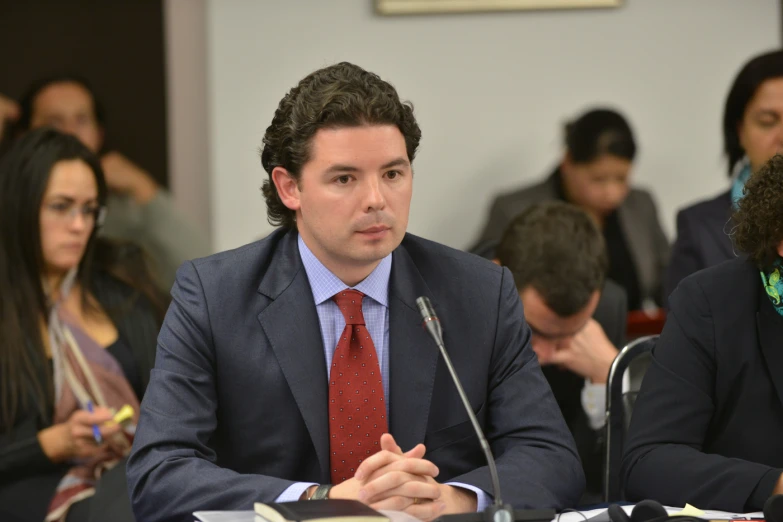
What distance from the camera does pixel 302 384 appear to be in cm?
197

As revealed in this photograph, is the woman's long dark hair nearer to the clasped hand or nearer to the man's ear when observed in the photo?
the man's ear

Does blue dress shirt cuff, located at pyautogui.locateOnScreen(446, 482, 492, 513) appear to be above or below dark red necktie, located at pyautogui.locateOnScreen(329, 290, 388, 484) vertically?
below

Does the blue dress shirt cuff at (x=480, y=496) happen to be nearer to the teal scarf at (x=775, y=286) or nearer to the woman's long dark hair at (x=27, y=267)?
the teal scarf at (x=775, y=286)

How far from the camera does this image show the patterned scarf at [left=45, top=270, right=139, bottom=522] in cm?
285

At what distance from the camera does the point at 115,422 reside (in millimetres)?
2867

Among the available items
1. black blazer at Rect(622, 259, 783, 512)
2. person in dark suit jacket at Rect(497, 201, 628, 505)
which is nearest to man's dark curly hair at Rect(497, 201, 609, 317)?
person in dark suit jacket at Rect(497, 201, 628, 505)

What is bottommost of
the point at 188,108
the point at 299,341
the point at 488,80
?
the point at 299,341

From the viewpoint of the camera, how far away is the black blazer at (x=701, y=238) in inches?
126

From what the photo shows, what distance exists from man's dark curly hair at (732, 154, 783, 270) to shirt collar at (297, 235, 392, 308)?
70 cm

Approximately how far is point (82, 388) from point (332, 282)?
1194mm

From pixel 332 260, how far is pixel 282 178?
192 mm

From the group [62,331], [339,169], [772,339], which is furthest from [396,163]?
[62,331]

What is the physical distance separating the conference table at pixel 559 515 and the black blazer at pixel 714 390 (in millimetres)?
169

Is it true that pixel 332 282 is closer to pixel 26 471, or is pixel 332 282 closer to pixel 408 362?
pixel 408 362
